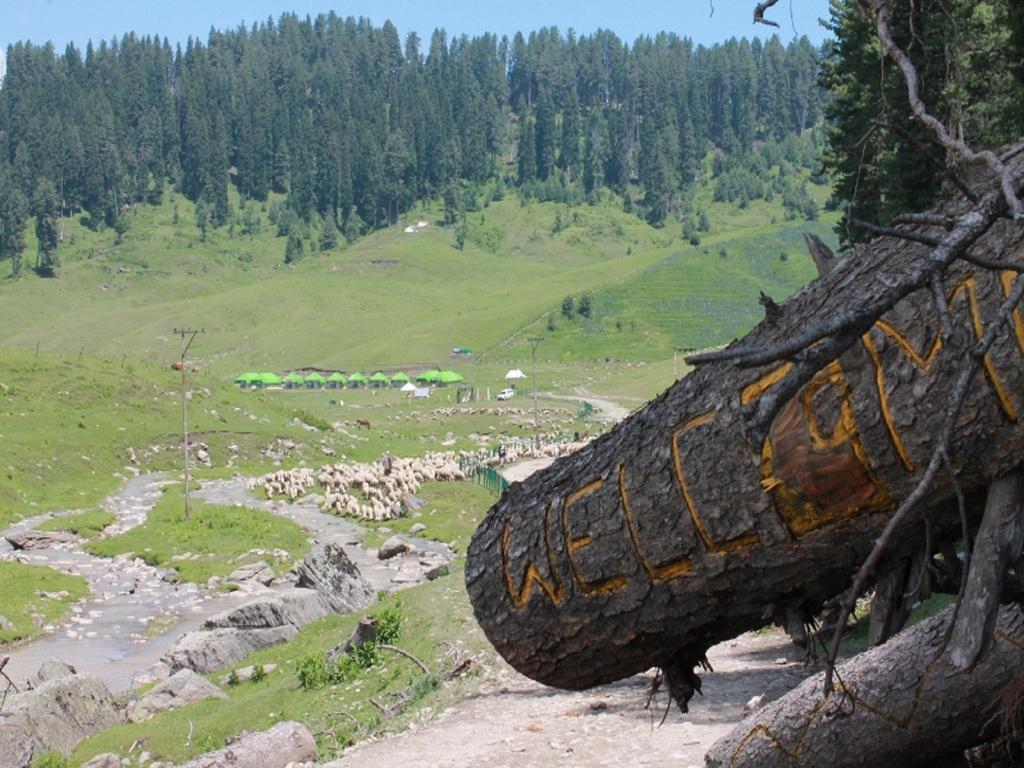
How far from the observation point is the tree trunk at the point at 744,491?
4246 mm

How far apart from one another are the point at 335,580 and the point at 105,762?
10147 mm

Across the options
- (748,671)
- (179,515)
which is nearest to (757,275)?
(179,515)

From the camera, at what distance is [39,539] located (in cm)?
4000

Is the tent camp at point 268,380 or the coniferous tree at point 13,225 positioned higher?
the coniferous tree at point 13,225

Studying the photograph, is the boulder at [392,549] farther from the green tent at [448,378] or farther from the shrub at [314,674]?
the green tent at [448,378]

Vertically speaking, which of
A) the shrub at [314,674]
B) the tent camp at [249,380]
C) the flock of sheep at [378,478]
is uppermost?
the shrub at [314,674]

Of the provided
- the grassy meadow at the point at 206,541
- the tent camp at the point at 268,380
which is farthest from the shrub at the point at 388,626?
the tent camp at the point at 268,380

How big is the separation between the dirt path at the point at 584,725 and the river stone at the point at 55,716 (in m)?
6.40

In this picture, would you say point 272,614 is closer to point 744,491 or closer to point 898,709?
point 898,709

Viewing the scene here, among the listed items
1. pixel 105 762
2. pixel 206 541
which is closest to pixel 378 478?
pixel 206 541

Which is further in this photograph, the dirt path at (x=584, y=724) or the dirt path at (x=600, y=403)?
the dirt path at (x=600, y=403)

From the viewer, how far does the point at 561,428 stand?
227ft

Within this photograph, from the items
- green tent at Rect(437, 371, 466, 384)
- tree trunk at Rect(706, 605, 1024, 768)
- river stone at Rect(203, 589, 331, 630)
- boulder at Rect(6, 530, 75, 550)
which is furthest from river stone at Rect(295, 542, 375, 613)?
green tent at Rect(437, 371, 466, 384)

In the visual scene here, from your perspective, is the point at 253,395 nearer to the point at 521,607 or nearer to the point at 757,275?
the point at 521,607
